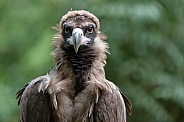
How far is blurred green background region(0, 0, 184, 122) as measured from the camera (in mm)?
7820

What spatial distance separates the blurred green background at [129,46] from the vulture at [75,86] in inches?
81.7

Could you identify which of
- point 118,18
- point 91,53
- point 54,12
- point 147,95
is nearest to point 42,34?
point 54,12

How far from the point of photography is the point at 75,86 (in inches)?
211

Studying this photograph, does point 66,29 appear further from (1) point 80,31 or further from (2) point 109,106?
(2) point 109,106

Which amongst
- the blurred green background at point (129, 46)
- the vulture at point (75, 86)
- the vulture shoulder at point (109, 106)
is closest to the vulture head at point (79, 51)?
the vulture at point (75, 86)

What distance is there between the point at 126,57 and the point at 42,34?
1.13m

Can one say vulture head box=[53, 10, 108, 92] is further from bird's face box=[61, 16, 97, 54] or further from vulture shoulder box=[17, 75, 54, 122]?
vulture shoulder box=[17, 75, 54, 122]

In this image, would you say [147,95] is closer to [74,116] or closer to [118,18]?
[118,18]

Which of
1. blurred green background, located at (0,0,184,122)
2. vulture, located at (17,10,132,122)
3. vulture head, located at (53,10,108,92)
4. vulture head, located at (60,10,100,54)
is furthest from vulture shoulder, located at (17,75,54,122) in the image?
blurred green background, located at (0,0,184,122)

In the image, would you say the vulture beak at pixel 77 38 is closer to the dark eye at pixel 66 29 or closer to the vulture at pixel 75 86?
the vulture at pixel 75 86

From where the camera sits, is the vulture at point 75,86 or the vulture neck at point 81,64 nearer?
the vulture at point 75,86

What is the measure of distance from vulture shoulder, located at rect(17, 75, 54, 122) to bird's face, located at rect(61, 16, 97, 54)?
0.38 meters

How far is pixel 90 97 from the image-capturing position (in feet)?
17.4

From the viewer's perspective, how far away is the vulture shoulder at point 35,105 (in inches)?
207
